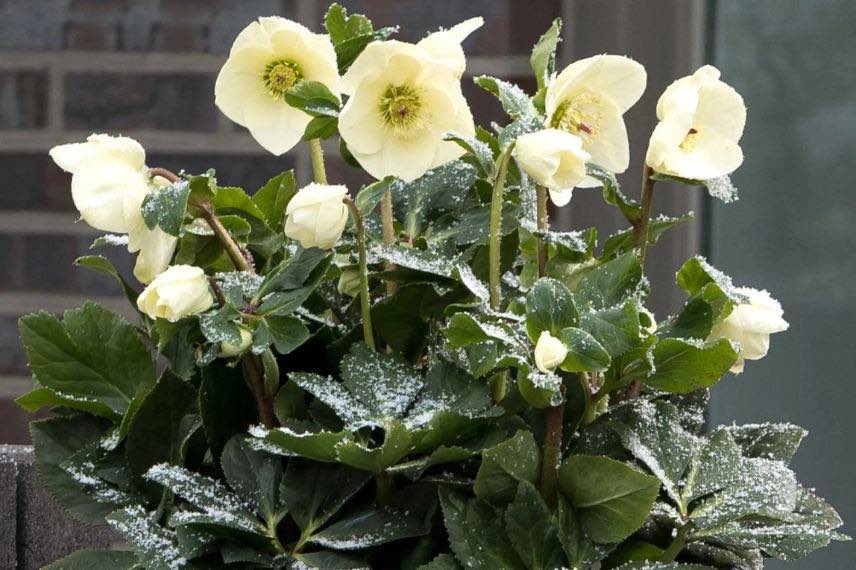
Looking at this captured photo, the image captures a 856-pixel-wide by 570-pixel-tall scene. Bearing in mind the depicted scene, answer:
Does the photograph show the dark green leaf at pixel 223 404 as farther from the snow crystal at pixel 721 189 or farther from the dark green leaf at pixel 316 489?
the snow crystal at pixel 721 189

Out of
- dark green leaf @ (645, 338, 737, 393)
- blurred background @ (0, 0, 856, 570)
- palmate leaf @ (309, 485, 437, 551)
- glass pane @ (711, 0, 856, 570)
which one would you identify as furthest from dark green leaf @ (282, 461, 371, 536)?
glass pane @ (711, 0, 856, 570)

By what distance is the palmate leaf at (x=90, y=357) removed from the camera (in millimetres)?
447

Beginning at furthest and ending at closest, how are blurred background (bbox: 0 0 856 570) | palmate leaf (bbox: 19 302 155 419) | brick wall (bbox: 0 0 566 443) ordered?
brick wall (bbox: 0 0 566 443), blurred background (bbox: 0 0 856 570), palmate leaf (bbox: 19 302 155 419)

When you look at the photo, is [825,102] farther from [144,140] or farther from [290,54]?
[290,54]

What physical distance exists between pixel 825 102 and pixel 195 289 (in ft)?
3.56

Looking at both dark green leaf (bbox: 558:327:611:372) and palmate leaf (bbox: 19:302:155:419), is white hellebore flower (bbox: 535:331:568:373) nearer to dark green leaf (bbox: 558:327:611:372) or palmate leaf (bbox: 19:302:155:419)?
dark green leaf (bbox: 558:327:611:372)

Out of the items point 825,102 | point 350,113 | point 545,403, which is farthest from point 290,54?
point 825,102

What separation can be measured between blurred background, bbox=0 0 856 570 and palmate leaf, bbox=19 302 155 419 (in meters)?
0.83

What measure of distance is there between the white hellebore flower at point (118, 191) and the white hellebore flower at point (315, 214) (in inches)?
1.7

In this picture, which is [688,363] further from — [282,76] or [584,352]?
[282,76]

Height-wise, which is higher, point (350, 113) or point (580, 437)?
point (350, 113)

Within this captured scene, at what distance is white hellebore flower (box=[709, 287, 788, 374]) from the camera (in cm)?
41

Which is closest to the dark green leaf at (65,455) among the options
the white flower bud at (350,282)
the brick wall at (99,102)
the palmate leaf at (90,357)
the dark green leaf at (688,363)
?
the palmate leaf at (90,357)

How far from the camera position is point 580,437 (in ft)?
1.35
